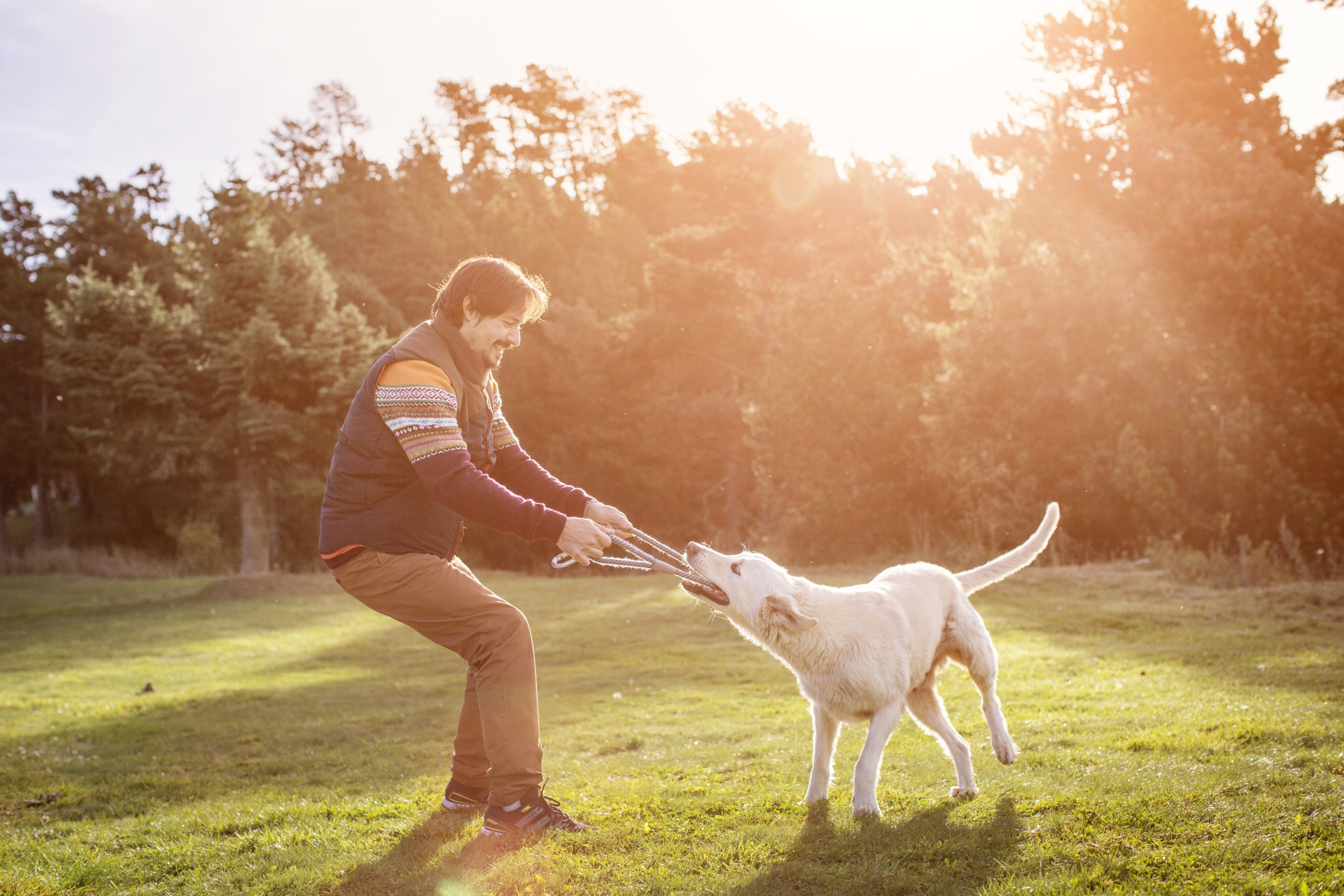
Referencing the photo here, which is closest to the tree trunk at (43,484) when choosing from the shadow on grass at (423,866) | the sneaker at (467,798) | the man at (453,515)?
the sneaker at (467,798)

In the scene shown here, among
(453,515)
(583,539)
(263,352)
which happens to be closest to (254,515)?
(263,352)

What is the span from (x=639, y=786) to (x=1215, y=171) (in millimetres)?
19993

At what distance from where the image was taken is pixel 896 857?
→ 3959 millimetres

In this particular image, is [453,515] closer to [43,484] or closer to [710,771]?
[710,771]

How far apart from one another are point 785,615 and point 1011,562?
1.97m

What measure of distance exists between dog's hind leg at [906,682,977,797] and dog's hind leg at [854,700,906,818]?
447mm

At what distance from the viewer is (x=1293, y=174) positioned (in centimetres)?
2002

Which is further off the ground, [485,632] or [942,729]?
[485,632]

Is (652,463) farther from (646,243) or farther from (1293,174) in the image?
(1293,174)

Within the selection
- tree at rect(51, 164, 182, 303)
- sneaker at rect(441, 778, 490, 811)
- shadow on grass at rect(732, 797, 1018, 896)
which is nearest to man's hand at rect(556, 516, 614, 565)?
shadow on grass at rect(732, 797, 1018, 896)

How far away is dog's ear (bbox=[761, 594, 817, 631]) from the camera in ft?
15.4

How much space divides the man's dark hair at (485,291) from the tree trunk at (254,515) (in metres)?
24.6

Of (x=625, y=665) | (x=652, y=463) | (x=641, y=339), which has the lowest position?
(x=625, y=665)

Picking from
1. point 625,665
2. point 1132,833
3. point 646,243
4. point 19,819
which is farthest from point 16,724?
point 646,243
